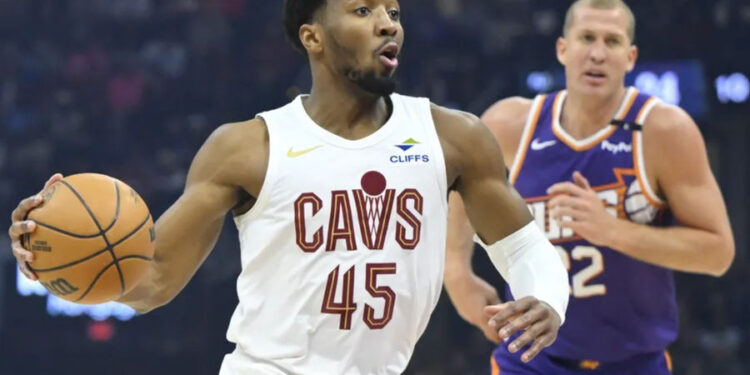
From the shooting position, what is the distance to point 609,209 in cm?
411

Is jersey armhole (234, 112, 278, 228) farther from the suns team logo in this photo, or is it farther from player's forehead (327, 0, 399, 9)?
the suns team logo

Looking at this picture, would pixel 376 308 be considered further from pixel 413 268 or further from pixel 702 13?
pixel 702 13

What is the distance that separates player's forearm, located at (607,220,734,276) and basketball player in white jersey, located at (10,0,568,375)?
0.81 meters

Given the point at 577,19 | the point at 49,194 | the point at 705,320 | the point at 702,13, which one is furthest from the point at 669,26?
the point at 49,194

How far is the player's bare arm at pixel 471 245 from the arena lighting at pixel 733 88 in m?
3.55

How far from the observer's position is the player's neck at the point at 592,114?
167 inches

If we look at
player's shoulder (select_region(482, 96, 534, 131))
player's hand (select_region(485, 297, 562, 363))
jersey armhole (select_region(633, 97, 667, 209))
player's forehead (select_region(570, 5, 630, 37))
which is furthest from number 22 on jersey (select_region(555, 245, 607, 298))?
player's hand (select_region(485, 297, 562, 363))

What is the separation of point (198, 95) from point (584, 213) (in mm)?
4709

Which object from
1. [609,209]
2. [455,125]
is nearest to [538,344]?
[455,125]

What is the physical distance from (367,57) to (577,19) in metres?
1.51

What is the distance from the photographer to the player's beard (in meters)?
3.09

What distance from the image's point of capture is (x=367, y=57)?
122 inches

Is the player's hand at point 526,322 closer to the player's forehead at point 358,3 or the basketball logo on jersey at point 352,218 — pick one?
the basketball logo on jersey at point 352,218

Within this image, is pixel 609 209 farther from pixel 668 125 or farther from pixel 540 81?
pixel 540 81
